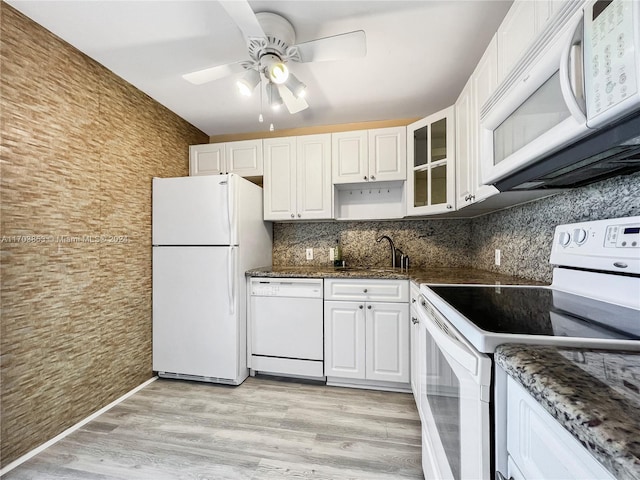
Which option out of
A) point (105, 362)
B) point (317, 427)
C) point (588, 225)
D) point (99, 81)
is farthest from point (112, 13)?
point (317, 427)

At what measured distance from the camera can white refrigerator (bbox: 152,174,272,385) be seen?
7.10ft

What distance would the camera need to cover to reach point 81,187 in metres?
1.74

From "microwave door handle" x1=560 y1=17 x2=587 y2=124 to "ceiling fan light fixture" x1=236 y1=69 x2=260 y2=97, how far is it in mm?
1487

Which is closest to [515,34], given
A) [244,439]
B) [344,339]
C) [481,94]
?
[481,94]

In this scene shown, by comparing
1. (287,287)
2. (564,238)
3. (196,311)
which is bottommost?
(196,311)

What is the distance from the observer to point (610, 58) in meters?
0.55

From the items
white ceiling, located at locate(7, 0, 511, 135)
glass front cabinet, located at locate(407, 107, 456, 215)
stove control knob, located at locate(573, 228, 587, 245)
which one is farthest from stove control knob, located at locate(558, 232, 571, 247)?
white ceiling, located at locate(7, 0, 511, 135)

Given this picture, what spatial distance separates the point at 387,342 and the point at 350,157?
161cm

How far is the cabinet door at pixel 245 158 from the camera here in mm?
2619

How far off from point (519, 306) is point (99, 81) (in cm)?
276

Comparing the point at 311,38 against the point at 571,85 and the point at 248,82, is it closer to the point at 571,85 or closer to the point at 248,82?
Result: the point at 248,82

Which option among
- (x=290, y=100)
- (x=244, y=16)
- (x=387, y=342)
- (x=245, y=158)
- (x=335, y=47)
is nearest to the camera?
(x=244, y=16)

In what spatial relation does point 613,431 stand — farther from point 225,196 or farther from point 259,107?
point 259,107

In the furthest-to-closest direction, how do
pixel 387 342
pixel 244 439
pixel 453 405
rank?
pixel 387 342
pixel 244 439
pixel 453 405
